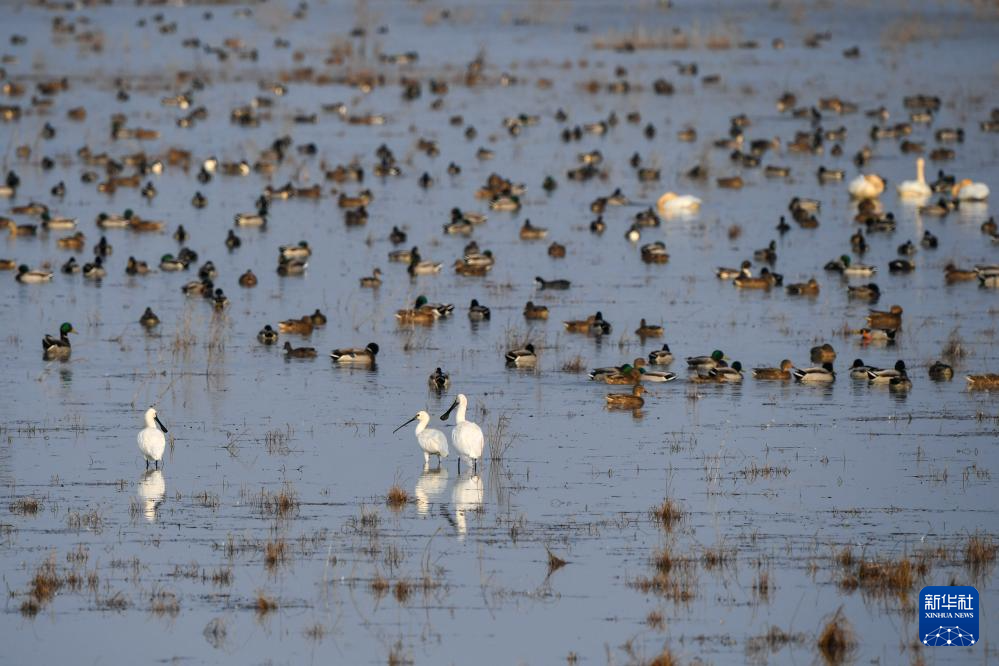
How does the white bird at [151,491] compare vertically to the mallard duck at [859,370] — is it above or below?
below

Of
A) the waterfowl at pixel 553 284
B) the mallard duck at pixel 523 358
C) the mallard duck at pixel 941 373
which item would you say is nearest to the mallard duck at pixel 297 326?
the mallard duck at pixel 523 358

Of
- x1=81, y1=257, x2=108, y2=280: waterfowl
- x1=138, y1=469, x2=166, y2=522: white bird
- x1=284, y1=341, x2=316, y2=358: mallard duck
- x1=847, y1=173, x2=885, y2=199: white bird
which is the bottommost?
x1=138, y1=469, x2=166, y2=522: white bird

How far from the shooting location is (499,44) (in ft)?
259

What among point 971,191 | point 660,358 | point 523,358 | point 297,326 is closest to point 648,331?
point 660,358

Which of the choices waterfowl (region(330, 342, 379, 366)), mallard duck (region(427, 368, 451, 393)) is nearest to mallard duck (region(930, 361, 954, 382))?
mallard duck (region(427, 368, 451, 393))

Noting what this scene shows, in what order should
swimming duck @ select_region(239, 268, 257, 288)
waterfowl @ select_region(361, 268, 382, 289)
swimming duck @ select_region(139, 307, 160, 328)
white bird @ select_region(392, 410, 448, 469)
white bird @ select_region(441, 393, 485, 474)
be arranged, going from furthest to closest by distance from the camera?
swimming duck @ select_region(239, 268, 257, 288) → waterfowl @ select_region(361, 268, 382, 289) → swimming duck @ select_region(139, 307, 160, 328) → white bird @ select_region(392, 410, 448, 469) → white bird @ select_region(441, 393, 485, 474)

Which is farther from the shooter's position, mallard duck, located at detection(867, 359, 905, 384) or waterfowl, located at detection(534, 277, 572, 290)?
waterfowl, located at detection(534, 277, 572, 290)

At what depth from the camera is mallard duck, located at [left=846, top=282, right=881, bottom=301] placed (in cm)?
2920

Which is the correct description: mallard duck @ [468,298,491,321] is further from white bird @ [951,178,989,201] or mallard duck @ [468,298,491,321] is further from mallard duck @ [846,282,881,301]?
white bird @ [951,178,989,201]

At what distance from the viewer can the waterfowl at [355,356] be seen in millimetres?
23933

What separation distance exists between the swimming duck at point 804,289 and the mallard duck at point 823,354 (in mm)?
5990

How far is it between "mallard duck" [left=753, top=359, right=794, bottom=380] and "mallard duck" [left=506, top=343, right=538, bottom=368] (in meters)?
2.78

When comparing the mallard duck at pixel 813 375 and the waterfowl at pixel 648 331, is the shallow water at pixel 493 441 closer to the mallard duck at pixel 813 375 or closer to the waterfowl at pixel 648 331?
the waterfowl at pixel 648 331

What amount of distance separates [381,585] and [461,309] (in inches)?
591
